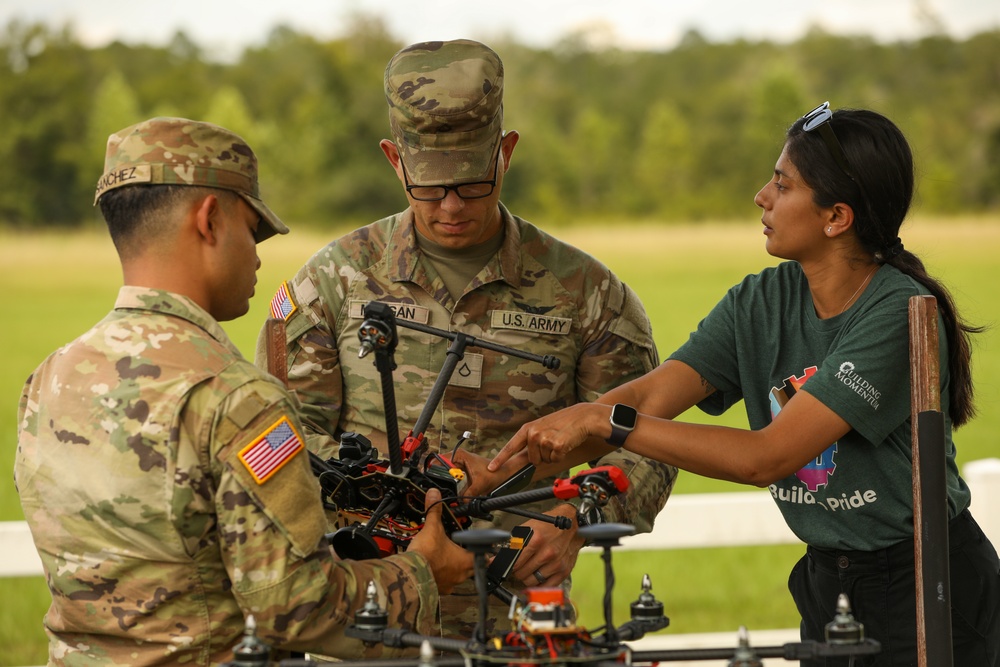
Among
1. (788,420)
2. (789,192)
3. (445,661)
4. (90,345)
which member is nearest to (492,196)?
(789,192)

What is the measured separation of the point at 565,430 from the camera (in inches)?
118

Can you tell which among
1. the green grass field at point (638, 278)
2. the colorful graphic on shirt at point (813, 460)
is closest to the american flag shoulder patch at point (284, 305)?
the colorful graphic on shirt at point (813, 460)

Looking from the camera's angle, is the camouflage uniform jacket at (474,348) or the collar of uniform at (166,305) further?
the camouflage uniform jacket at (474,348)

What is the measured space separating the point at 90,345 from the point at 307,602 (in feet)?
2.24

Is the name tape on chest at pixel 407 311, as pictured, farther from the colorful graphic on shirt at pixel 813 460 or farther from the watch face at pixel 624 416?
the colorful graphic on shirt at pixel 813 460

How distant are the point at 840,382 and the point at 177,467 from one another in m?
1.47

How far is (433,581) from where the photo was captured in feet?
8.83

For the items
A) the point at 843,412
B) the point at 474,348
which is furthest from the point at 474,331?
the point at 843,412

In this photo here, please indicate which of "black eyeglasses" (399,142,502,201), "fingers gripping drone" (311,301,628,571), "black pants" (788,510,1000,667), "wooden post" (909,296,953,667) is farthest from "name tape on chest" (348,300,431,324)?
"wooden post" (909,296,953,667)

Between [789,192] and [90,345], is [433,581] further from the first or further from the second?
[789,192]

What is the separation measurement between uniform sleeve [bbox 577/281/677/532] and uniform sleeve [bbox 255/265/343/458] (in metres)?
0.74

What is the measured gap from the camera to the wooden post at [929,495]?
2641 millimetres

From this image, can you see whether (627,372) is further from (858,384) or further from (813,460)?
(858,384)

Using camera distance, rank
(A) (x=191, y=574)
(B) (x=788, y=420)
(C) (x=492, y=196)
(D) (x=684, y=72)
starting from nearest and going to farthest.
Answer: (A) (x=191, y=574)
(B) (x=788, y=420)
(C) (x=492, y=196)
(D) (x=684, y=72)
